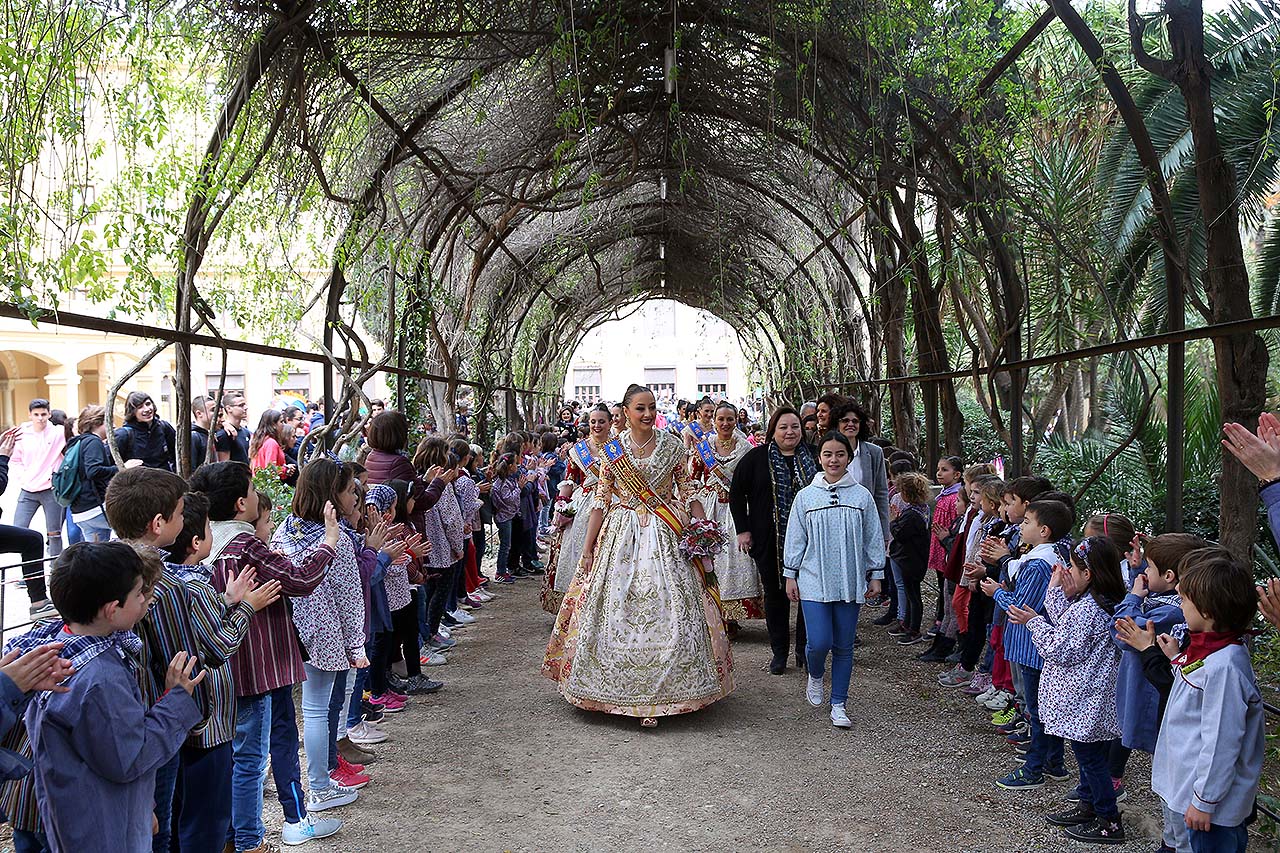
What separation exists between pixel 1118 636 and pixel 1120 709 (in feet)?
1.08

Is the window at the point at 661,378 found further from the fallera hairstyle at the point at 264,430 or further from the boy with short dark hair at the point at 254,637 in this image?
the boy with short dark hair at the point at 254,637

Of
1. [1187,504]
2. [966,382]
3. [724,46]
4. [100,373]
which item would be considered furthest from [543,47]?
[100,373]

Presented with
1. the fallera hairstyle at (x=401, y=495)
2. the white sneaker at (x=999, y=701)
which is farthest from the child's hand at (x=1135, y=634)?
the fallera hairstyle at (x=401, y=495)

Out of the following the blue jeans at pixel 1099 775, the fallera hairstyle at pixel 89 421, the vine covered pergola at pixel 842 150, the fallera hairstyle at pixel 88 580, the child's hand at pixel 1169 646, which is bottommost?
the blue jeans at pixel 1099 775

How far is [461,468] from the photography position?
741 centimetres

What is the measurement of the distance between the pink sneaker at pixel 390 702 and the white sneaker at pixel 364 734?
35 cm

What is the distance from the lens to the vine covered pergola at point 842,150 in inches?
201

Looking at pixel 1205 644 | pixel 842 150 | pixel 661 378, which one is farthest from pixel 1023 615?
pixel 661 378

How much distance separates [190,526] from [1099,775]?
3266 millimetres

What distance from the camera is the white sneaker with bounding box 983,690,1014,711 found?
539 centimetres

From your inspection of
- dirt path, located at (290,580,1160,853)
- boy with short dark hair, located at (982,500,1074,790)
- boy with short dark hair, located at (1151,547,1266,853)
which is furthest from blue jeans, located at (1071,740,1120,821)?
boy with short dark hair, located at (1151,547,1266,853)

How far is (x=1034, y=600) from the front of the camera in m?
4.11

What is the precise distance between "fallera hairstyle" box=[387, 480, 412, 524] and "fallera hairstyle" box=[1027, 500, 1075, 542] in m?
3.18

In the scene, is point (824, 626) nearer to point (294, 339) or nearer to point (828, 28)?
point (828, 28)
